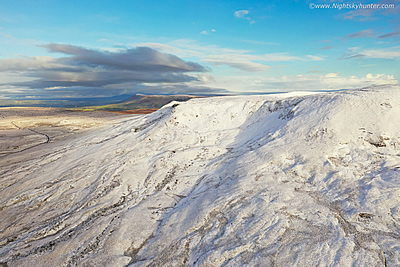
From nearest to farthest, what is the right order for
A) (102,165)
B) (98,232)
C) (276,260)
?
1. (276,260)
2. (98,232)
3. (102,165)

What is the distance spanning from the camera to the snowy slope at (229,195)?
27.0 ft

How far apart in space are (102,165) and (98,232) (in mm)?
7932

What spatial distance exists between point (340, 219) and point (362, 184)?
120 inches

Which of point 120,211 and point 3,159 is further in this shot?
point 3,159

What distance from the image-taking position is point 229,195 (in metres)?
11.2

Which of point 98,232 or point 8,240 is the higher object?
point 98,232

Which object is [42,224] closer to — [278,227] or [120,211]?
[120,211]

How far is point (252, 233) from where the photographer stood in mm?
8719

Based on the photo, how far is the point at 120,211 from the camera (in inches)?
484

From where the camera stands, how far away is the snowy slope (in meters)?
8.23

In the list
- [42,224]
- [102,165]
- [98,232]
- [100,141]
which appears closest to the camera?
[98,232]

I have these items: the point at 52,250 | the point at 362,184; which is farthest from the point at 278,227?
the point at 52,250

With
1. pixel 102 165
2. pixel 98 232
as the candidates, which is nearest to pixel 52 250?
pixel 98 232

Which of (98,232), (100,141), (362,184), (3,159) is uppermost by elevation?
(362,184)
